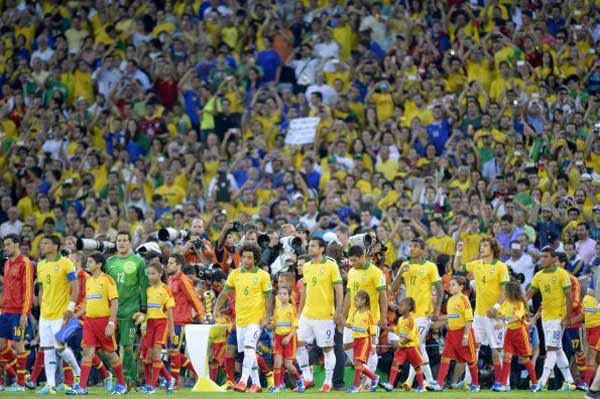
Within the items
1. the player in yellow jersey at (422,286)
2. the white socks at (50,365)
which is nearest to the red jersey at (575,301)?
the player in yellow jersey at (422,286)

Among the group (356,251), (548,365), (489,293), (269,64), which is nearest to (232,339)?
(356,251)

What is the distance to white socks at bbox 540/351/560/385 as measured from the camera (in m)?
21.0

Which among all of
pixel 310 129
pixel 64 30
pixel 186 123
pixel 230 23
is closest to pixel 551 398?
pixel 310 129

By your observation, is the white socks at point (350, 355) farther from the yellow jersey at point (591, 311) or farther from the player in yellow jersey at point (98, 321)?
the yellow jersey at point (591, 311)

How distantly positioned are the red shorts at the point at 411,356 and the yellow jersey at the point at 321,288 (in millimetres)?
1253

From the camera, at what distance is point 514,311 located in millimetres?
21172

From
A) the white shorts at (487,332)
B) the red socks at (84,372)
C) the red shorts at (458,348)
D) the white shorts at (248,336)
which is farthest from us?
the white shorts at (487,332)

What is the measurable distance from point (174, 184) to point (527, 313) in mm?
9156

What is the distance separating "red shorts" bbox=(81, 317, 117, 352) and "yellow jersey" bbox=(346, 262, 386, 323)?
3528mm

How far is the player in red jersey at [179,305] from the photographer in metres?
20.9

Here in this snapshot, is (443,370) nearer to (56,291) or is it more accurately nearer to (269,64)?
(56,291)

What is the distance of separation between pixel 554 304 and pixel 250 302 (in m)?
→ 4.76

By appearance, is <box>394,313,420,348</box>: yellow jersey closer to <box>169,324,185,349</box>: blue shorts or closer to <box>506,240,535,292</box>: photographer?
<box>169,324,185,349</box>: blue shorts

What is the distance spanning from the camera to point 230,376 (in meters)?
20.7
